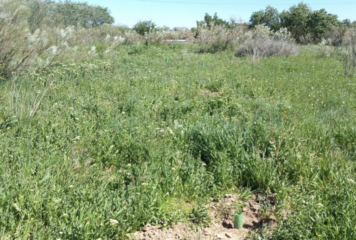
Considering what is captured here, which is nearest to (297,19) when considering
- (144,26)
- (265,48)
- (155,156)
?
(144,26)

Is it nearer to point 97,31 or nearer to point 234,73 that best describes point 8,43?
point 234,73

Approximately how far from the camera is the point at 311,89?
807 centimetres

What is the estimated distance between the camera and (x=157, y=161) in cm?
393

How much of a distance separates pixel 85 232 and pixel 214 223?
115cm

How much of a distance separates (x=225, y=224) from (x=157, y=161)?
1118 millimetres

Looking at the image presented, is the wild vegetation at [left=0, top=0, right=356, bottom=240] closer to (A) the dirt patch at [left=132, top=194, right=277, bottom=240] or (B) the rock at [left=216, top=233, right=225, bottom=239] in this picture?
(A) the dirt patch at [left=132, top=194, right=277, bottom=240]

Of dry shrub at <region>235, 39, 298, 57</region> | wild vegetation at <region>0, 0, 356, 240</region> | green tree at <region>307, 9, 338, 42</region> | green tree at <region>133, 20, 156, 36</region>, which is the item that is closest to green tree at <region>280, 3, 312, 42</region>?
green tree at <region>307, 9, 338, 42</region>

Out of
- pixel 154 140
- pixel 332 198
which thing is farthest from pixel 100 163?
pixel 332 198

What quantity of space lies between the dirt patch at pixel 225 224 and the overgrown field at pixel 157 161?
97 millimetres

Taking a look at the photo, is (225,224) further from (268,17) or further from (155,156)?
(268,17)

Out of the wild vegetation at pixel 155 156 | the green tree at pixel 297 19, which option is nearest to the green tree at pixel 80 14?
the wild vegetation at pixel 155 156

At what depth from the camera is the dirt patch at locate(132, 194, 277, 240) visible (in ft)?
9.61

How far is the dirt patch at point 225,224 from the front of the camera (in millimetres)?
2930

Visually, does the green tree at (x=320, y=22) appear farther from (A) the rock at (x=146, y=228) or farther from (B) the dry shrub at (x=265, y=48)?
(A) the rock at (x=146, y=228)
